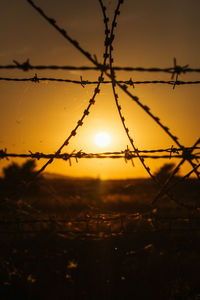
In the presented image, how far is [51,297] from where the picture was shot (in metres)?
4.32

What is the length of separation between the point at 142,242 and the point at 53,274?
151 centimetres

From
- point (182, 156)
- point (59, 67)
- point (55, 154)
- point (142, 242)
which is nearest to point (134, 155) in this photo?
point (182, 156)

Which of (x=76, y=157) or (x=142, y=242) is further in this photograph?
(x=142, y=242)

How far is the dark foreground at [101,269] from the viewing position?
4375mm

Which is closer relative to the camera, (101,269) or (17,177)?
(101,269)

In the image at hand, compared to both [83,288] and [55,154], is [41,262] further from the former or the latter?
[55,154]

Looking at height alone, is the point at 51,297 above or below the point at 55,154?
below

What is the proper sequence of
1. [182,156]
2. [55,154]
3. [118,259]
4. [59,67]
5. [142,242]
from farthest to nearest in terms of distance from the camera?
[142,242] < [118,259] < [55,154] < [182,156] < [59,67]

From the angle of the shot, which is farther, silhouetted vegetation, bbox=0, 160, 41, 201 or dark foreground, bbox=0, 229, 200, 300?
silhouetted vegetation, bbox=0, 160, 41, 201

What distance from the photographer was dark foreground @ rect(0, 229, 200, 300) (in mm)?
4375

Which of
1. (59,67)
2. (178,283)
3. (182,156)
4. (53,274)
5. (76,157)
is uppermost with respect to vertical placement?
(59,67)

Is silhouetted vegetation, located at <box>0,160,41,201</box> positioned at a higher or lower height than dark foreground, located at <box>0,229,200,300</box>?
higher

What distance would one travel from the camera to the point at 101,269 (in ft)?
15.5

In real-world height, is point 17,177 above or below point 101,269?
above
